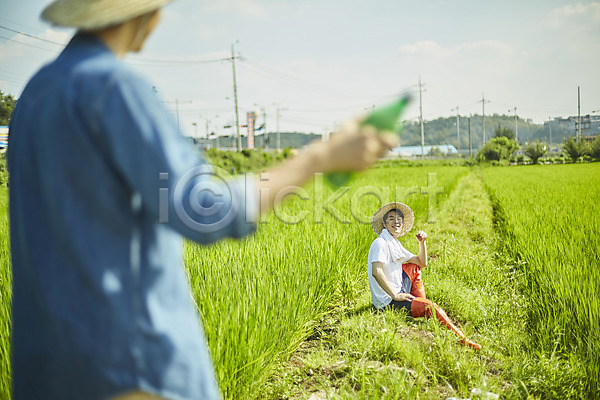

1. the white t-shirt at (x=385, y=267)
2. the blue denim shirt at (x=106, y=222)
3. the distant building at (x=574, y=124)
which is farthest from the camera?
the distant building at (x=574, y=124)

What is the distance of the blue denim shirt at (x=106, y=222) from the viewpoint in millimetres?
692

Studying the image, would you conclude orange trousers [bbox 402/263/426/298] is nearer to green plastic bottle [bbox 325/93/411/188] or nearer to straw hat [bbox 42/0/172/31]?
green plastic bottle [bbox 325/93/411/188]

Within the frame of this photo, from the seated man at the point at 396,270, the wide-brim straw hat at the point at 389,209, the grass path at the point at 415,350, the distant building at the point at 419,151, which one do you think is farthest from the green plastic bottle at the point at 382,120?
the distant building at the point at 419,151

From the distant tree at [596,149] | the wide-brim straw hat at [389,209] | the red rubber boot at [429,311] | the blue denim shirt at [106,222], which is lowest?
the red rubber boot at [429,311]

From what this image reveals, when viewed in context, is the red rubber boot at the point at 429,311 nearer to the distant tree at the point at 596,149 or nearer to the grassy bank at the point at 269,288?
the grassy bank at the point at 269,288

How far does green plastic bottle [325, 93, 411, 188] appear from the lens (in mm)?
778

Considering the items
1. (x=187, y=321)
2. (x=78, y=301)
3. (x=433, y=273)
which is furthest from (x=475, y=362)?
(x=78, y=301)

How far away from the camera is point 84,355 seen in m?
0.75

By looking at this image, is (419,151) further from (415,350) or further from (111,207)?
(111,207)

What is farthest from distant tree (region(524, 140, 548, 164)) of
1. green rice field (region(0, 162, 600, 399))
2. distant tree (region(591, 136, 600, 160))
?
green rice field (region(0, 162, 600, 399))

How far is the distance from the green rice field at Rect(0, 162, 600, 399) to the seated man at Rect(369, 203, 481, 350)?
0.11 metres

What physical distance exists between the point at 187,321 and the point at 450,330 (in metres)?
2.32

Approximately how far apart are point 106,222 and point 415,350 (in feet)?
7.18

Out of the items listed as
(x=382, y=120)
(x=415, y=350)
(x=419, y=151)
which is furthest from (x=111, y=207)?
(x=419, y=151)
